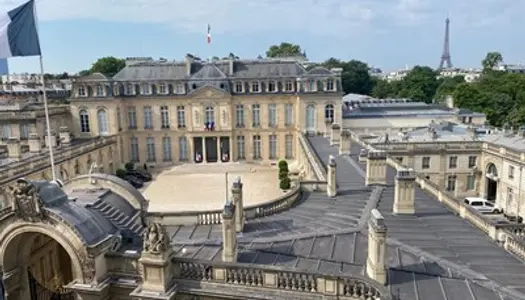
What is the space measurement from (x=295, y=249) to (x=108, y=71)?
9013 cm

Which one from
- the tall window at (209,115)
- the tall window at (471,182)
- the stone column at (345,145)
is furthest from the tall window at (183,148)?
the tall window at (471,182)

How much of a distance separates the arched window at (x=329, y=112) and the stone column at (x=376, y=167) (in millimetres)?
32933

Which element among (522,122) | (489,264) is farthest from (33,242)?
(522,122)

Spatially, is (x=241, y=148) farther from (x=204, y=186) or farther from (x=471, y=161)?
(x=471, y=161)

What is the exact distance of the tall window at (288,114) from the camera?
186 ft

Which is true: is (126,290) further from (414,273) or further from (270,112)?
(270,112)

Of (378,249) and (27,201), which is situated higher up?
(27,201)

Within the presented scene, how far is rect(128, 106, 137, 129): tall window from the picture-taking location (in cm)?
5672

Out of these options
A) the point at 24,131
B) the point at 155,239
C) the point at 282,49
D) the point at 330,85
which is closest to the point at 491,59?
the point at 282,49

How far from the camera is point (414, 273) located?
11445 mm

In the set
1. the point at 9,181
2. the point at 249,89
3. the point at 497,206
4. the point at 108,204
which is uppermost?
the point at 249,89

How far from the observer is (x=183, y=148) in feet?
190

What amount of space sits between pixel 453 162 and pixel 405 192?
96.6 feet

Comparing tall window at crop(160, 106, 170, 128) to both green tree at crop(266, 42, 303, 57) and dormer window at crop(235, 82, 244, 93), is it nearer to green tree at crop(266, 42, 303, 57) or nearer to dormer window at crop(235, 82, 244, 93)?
dormer window at crop(235, 82, 244, 93)
